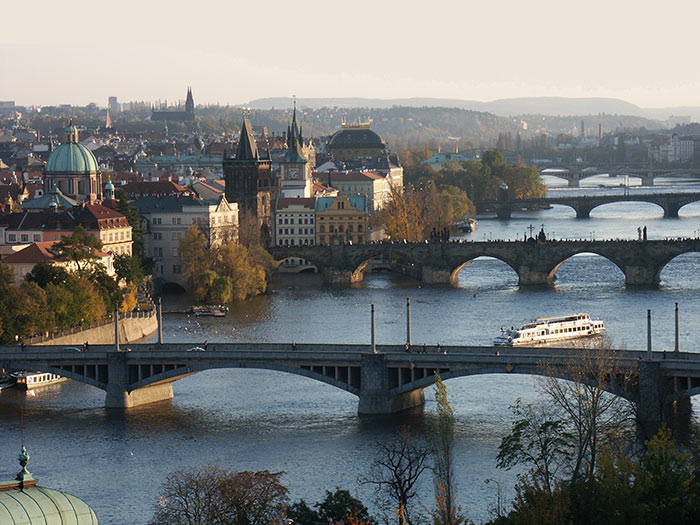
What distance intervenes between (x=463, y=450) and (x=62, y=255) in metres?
24.8

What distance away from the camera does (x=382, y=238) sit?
277 feet

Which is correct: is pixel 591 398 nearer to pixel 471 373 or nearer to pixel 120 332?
pixel 471 373

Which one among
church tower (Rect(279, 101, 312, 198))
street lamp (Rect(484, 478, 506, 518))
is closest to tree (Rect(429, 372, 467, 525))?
street lamp (Rect(484, 478, 506, 518))

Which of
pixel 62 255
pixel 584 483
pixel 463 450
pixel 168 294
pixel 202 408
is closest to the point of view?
pixel 584 483

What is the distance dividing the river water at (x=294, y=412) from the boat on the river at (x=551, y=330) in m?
0.68

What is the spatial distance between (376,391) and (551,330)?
13897mm

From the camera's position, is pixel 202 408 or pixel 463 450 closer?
pixel 463 450

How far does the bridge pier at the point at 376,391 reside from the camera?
38.1 m

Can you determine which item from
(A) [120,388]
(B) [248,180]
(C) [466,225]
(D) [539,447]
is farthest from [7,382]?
(C) [466,225]

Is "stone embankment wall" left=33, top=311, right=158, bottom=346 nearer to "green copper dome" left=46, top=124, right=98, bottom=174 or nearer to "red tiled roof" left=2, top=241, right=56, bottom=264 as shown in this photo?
"red tiled roof" left=2, top=241, right=56, bottom=264

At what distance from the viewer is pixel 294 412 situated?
127ft

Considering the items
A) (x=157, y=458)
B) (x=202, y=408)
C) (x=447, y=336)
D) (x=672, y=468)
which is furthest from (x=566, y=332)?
(x=672, y=468)

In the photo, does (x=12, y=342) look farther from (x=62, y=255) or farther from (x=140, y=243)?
(x=140, y=243)

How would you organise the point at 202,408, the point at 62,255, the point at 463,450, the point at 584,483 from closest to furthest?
the point at 584,483, the point at 463,450, the point at 202,408, the point at 62,255
